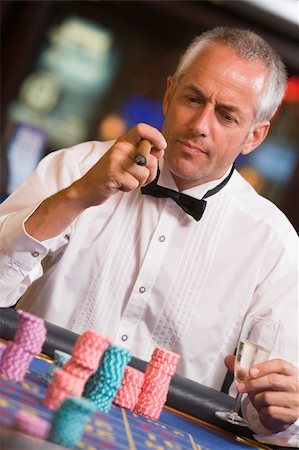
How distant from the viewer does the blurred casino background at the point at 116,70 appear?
22.1 ft

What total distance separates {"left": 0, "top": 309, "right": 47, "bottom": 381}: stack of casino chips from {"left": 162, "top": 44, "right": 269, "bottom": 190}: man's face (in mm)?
989

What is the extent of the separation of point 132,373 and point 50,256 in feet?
3.15

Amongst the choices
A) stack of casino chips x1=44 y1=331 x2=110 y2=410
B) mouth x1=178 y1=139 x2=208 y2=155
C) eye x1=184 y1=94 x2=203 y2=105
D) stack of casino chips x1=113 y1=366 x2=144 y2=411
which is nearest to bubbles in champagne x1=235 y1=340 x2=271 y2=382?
stack of casino chips x1=113 y1=366 x2=144 y2=411

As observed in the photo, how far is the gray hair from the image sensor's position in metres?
2.43

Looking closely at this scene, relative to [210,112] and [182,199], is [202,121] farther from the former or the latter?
[182,199]

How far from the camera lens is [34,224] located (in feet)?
6.68

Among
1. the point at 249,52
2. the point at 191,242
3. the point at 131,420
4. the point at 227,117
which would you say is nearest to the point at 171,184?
the point at 191,242

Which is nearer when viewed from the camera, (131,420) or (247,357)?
(131,420)

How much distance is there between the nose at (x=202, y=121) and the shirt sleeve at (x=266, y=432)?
0.79m

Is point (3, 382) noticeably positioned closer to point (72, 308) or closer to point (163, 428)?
point (163, 428)

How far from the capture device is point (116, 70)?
6.88m

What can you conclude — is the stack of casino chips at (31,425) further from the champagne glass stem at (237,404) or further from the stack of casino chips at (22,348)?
the champagne glass stem at (237,404)

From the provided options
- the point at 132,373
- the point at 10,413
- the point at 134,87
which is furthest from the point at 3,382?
the point at 134,87

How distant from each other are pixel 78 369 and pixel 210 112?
3.67ft
